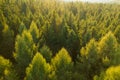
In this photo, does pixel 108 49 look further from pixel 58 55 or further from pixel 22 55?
pixel 22 55

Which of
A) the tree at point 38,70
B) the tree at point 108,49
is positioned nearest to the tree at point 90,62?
the tree at point 108,49

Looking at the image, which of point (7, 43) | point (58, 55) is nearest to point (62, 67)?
point (58, 55)

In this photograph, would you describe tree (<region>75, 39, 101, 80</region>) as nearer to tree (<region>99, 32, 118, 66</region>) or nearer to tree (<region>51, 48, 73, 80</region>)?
tree (<region>99, 32, 118, 66</region>)

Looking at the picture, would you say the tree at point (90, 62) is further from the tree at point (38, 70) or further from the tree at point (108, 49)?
the tree at point (38, 70)

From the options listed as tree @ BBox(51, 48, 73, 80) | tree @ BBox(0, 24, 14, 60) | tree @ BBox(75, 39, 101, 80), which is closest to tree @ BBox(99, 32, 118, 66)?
tree @ BBox(75, 39, 101, 80)

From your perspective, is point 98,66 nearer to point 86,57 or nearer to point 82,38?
point 86,57

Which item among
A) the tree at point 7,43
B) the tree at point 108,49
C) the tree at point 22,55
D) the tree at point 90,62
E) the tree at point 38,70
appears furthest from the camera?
the tree at point 7,43

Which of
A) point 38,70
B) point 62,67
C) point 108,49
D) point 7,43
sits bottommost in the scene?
point 7,43

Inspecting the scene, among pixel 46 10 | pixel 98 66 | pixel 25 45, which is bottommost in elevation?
pixel 46 10

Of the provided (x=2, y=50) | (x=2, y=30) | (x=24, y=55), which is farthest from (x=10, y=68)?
(x=2, y=30)

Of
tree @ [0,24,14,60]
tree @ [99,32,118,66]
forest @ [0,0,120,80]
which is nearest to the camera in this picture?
forest @ [0,0,120,80]

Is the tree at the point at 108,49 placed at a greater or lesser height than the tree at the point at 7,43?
greater
